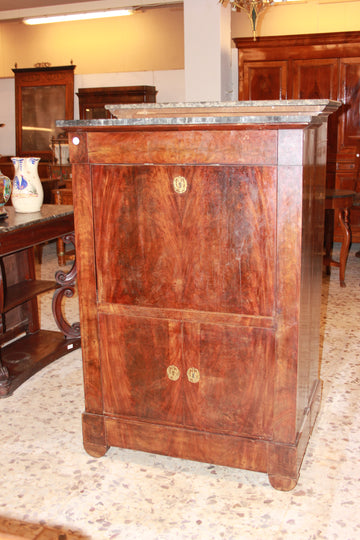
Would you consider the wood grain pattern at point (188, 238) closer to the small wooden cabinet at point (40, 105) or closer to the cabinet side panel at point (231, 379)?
the cabinet side panel at point (231, 379)

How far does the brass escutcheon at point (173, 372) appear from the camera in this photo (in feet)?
6.31

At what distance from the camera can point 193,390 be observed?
1.91 m

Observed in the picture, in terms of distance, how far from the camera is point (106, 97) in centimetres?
766

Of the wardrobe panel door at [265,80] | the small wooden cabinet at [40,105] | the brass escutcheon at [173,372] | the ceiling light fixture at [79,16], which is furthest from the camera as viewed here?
the small wooden cabinet at [40,105]

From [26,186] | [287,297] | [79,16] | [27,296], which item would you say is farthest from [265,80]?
[287,297]

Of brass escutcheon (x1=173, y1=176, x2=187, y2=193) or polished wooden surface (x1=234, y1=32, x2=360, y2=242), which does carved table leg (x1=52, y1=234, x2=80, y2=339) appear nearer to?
brass escutcheon (x1=173, y1=176, x2=187, y2=193)

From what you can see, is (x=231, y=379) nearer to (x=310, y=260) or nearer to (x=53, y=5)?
(x=310, y=260)

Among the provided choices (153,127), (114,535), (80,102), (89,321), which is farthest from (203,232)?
(80,102)

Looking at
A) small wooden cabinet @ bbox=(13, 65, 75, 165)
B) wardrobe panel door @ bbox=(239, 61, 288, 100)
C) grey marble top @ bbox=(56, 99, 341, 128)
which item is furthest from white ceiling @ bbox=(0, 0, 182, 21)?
grey marble top @ bbox=(56, 99, 341, 128)

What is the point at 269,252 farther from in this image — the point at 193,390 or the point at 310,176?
the point at 193,390

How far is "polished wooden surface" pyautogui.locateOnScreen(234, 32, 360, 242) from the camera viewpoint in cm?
614

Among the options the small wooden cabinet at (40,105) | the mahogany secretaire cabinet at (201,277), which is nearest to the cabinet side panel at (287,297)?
the mahogany secretaire cabinet at (201,277)

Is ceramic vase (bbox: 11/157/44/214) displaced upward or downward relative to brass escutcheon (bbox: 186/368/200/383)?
upward

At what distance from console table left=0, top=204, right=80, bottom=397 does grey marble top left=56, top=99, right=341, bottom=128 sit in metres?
0.85
